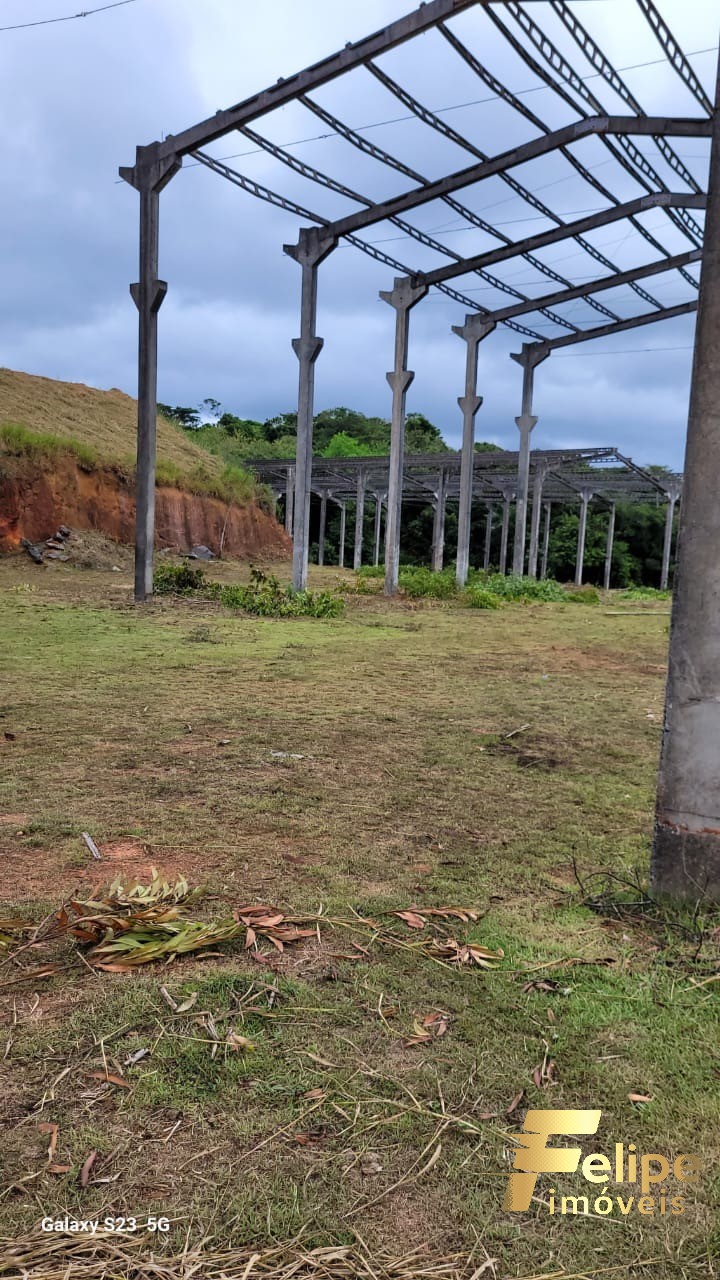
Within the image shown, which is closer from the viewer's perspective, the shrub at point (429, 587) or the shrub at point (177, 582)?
the shrub at point (177, 582)

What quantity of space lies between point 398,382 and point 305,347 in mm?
2990

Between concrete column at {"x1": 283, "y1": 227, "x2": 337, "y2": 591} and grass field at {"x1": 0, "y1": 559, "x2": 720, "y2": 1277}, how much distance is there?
10947 millimetres

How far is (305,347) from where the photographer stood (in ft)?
54.6

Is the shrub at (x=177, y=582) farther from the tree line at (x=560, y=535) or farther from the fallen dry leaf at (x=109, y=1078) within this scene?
the tree line at (x=560, y=535)

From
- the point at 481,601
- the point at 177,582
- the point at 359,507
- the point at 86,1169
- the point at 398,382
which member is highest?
the point at 398,382

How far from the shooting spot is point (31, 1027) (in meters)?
2.21

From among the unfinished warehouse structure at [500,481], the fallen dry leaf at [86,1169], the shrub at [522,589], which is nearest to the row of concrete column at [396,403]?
the shrub at [522,589]

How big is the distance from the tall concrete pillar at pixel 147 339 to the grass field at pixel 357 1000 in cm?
924

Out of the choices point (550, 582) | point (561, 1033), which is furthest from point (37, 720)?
point (550, 582)

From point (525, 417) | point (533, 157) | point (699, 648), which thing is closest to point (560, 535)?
point (525, 417)

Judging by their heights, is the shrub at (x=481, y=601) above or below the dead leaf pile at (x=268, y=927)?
above

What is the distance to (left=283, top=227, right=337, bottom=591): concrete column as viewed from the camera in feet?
54.4

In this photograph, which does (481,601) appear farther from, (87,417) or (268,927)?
(268,927)

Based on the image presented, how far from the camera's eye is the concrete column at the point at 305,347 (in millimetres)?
16594
